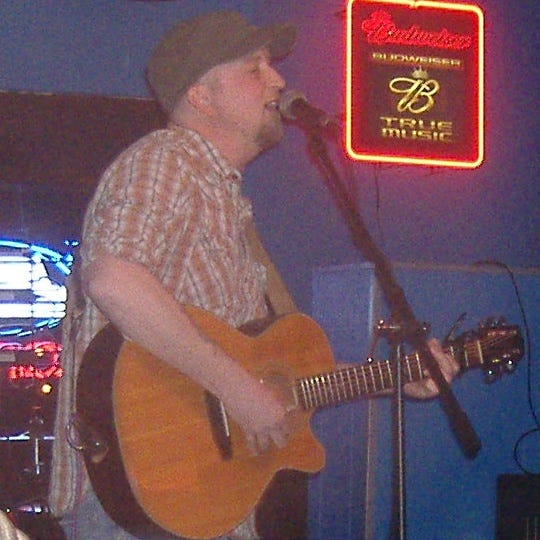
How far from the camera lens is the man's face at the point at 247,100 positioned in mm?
2301

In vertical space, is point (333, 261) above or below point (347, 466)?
above

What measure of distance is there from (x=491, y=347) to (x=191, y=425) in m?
0.73

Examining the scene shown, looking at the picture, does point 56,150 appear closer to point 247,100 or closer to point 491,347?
point 247,100

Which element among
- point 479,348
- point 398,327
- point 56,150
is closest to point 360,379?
point 479,348

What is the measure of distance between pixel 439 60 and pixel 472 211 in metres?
0.66

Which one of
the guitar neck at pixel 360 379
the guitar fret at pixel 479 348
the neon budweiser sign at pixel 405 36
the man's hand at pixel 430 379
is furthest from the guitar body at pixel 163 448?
the neon budweiser sign at pixel 405 36

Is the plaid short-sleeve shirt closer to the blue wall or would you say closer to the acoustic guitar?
the acoustic guitar

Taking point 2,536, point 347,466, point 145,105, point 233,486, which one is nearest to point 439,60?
point 145,105

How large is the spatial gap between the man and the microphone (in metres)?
0.12

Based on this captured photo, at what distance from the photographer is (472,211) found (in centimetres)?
470

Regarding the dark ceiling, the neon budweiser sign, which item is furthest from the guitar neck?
the neon budweiser sign

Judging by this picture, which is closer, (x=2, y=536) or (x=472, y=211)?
(x=2, y=536)

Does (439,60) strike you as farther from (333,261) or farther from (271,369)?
(271,369)

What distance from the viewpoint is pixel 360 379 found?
8.08 feet
